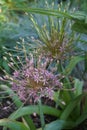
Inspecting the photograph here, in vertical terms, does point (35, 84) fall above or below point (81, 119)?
above

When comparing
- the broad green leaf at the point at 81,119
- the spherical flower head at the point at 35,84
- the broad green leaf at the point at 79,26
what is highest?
the broad green leaf at the point at 79,26

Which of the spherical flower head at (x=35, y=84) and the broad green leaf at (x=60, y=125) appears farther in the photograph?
the broad green leaf at (x=60, y=125)

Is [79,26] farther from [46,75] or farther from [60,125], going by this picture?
[60,125]

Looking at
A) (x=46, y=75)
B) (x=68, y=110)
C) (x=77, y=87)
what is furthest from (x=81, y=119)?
(x=46, y=75)

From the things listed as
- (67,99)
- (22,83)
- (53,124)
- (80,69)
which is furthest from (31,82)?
(80,69)

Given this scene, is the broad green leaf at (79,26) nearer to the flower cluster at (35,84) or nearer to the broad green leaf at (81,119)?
the flower cluster at (35,84)

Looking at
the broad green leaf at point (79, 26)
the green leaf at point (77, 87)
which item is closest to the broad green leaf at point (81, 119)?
the green leaf at point (77, 87)

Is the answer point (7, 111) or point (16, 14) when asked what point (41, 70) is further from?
point (16, 14)

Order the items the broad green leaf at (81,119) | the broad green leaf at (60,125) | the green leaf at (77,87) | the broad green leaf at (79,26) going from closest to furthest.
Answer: the broad green leaf at (79,26) → the broad green leaf at (60,125) → the broad green leaf at (81,119) → the green leaf at (77,87)
